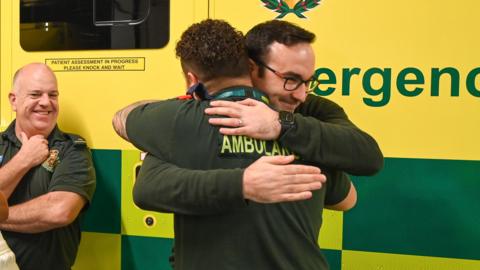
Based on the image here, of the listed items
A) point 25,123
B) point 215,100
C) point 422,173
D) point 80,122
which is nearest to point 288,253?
point 215,100

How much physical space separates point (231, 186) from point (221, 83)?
11.0 inches

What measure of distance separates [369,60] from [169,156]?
0.78 metres

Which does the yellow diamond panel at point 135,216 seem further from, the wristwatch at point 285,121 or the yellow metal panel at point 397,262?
the wristwatch at point 285,121

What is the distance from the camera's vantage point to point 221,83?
1241mm

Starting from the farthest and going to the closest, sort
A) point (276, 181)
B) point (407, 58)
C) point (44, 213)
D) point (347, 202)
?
point (44, 213)
point (407, 58)
point (347, 202)
point (276, 181)

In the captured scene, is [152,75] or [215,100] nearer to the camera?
[215,100]

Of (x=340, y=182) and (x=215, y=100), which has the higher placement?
(x=215, y=100)

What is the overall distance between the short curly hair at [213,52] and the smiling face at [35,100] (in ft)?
3.14

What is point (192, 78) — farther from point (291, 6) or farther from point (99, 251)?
point (99, 251)

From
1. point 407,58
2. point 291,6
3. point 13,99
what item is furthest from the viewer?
point 13,99

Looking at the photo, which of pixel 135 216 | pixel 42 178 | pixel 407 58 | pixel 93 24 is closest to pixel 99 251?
pixel 135 216

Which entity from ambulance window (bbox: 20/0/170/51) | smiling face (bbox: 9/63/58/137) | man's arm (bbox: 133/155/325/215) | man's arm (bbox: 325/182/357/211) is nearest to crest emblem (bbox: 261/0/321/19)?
ambulance window (bbox: 20/0/170/51)

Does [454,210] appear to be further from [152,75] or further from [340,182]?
[152,75]

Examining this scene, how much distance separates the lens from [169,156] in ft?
3.92
